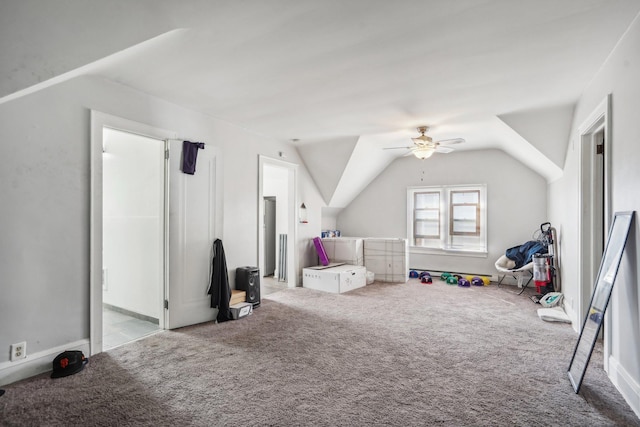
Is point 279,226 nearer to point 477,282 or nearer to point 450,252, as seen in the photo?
point 450,252

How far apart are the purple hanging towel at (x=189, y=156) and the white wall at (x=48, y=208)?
0.55 metres

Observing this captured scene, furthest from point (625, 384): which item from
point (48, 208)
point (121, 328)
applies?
point (121, 328)

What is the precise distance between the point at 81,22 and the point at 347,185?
5.20 meters

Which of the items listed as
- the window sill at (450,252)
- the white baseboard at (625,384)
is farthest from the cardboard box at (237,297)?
the window sill at (450,252)

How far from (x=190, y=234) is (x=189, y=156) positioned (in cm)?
93

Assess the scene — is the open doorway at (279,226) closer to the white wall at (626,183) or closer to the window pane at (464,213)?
the window pane at (464,213)

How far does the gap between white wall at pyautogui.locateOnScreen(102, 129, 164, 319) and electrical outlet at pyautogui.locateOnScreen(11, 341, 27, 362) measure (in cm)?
133

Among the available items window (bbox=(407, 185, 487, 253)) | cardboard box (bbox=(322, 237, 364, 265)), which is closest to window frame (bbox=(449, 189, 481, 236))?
window (bbox=(407, 185, 487, 253))

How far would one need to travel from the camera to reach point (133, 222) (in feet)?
13.6

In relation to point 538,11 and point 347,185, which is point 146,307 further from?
point 538,11

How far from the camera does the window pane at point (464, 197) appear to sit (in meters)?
6.62

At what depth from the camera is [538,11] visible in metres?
2.06

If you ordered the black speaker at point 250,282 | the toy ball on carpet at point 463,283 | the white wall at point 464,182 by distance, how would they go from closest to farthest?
1. the black speaker at point 250,282
2. the toy ball on carpet at point 463,283
3. the white wall at point 464,182

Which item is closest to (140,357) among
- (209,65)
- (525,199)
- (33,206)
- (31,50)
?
(33,206)
